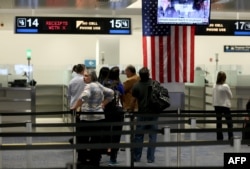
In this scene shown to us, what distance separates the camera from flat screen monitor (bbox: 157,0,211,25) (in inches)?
362

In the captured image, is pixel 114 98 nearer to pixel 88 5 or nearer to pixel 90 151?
pixel 90 151

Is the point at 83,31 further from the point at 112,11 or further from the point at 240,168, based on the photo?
the point at 240,168

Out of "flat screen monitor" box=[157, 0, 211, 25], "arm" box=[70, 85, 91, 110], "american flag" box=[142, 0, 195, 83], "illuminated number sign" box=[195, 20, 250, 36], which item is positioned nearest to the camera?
"arm" box=[70, 85, 91, 110]

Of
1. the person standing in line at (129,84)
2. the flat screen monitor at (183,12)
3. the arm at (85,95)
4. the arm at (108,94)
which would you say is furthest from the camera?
the flat screen monitor at (183,12)

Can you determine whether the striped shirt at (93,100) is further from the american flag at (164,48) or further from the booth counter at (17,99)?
the booth counter at (17,99)

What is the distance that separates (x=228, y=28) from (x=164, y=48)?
4.35 metres

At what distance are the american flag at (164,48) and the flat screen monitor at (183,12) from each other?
0.23m

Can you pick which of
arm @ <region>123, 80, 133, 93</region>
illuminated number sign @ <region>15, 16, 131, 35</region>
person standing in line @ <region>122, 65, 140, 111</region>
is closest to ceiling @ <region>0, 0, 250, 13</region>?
illuminated number sign @ <region>15, 16, 131, 35</region>

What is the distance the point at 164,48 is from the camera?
948 centimetres

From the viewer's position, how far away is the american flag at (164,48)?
941 cm

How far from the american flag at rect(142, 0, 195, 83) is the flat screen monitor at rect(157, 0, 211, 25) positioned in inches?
9.3

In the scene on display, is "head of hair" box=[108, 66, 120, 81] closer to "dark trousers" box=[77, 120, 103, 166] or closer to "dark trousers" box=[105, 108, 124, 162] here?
"dark trousers" box=[105, 108, 124, 162]

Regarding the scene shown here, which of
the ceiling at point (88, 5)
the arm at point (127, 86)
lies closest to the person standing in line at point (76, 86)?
the arm at point (127, 86)

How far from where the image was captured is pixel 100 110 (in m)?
7.30
